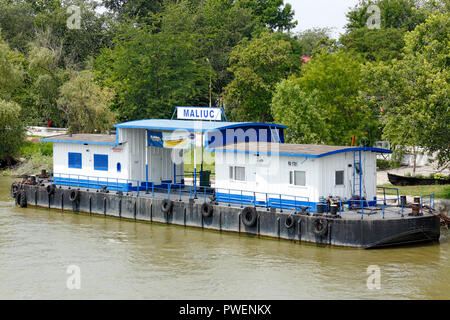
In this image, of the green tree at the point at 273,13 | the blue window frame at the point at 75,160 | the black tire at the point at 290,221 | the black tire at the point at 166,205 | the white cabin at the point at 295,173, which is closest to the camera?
the black tire at the point at 290,221

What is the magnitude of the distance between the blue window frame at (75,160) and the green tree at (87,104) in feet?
62.7

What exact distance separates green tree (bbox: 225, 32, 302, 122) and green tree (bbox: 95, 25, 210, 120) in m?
4.48

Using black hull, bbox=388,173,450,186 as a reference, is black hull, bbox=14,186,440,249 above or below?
below

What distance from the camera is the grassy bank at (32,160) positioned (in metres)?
50.8

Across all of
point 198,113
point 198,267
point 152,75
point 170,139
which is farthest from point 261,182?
point 152,75

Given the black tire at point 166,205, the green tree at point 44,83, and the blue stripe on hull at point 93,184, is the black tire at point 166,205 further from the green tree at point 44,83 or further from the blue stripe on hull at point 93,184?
the green tree at point 44,83

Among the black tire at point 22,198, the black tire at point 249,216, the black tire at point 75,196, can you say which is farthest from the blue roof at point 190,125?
A: the black tire at point 22,198

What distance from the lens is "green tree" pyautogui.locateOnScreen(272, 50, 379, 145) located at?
42.6 m

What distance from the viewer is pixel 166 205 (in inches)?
1217

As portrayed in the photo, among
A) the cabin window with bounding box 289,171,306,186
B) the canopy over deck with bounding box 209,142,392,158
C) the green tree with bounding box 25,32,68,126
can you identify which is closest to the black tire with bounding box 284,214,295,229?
the cabin window with bounding box 289,171,306,186

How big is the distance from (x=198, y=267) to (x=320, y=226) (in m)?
5.54

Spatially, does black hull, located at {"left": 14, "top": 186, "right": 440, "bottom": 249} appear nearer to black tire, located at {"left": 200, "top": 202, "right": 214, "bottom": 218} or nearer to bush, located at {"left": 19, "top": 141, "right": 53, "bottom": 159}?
black tire, located at {"left": 200, "top": 202, "right": 214, "bottom": 218}

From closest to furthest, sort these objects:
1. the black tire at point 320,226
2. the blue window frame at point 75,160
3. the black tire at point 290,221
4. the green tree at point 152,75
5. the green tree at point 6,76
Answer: the black tire at point 320,226 → the black tire at point 290,221 → the blue window frame at point 75,160 → the green tree at point 6,76 → the green tree at point 152,75
